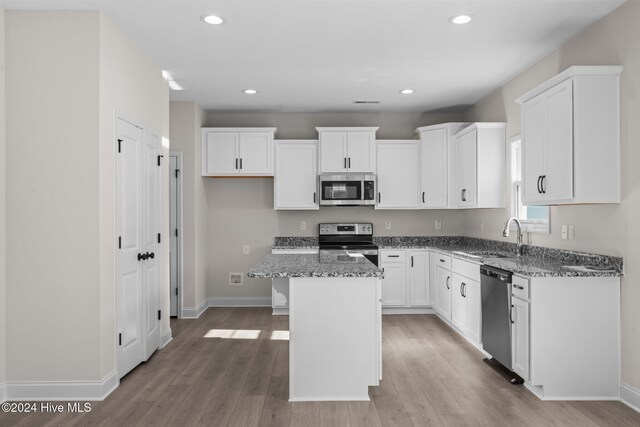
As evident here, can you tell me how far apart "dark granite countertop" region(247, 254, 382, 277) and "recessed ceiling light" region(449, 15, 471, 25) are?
191 cm

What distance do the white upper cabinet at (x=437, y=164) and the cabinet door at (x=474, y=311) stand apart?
1559 mm

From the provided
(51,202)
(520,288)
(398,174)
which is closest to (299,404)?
(520,288)

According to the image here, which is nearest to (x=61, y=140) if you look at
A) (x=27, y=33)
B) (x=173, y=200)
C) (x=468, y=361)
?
(x=27, y=33)

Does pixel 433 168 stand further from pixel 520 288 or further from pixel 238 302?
pixel 238 302

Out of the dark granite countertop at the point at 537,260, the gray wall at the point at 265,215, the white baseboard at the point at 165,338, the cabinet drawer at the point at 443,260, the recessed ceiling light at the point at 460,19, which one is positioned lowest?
the white baseboard at the point at 165,338

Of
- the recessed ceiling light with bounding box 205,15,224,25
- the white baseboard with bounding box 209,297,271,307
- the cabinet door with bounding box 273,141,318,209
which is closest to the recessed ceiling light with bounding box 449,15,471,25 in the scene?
the recessed ceiling light with bounding box 205,15,224,25

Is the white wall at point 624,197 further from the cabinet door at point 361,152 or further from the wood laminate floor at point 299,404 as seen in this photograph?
the cabinet door at point 361,152

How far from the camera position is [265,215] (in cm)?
624

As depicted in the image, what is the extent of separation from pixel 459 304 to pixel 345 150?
2.45 m

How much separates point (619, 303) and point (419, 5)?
2481 mm

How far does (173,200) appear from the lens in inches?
219

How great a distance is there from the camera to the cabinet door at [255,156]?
19.2 feet

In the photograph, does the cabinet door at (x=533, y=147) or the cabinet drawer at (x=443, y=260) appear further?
the cabinet drawer at (x=443, y=260)

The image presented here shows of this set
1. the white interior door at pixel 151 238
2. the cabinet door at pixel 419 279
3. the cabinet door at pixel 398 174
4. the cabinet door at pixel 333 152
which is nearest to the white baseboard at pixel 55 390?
the white interior door at pixel 151 238
